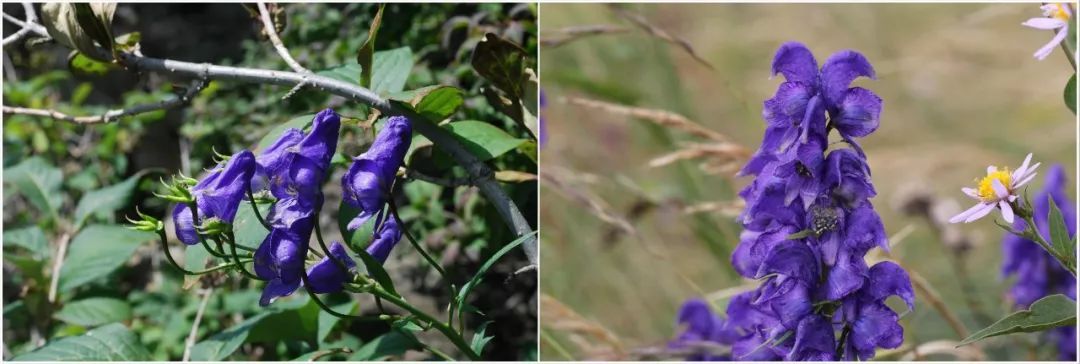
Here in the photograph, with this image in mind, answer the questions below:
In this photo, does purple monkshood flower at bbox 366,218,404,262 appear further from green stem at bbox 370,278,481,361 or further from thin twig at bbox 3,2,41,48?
thin twig at bbox 3,2,41,48

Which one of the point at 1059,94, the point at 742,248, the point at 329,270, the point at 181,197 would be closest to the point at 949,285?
the point at 1059,94

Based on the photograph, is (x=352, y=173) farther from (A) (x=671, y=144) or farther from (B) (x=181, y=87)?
(A) (x=671, y=144)

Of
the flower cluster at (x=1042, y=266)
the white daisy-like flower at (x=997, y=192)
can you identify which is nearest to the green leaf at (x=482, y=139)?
the white daisy-like flower at (x=997, y=192)

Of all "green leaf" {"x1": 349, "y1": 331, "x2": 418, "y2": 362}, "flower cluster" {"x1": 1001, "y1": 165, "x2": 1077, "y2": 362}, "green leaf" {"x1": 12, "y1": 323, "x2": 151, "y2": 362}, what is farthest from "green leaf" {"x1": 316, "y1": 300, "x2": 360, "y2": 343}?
"flower cluster" {"x1": 1001, "y1": 165, "x2": 1077, "y2": 362}

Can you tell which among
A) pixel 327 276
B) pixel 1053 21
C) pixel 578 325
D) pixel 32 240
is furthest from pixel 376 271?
pixel 32 240

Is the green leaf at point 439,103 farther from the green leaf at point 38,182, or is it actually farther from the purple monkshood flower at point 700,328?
the green leaf at point 38,182

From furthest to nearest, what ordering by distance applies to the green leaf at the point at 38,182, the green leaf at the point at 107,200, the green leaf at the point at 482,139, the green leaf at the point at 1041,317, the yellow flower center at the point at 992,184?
the green leaf at the point at 38,182
the green leaf at the point at 107,200
the green leaf at the point at 482,139
the yellow flower center at the point at 992,184
the green leaf at the point at 1041,317
